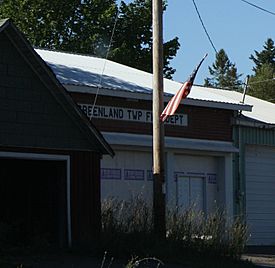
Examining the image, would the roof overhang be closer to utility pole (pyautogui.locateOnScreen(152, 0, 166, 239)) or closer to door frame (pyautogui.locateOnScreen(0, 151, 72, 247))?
door frame (pyautogui.locateOnScreen(0, 151, 72, 247))

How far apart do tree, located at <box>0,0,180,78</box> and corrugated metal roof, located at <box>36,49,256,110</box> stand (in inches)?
588

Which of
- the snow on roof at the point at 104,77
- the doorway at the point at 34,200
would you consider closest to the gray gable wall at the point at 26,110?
the doorway at the point at 34,200

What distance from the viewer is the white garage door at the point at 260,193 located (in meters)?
29.0

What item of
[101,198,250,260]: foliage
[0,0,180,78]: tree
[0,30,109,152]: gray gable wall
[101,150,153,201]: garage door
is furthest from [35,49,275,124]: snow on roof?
[0,0,180,78]: tree

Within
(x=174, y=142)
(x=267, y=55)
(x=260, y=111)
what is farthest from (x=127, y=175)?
(x=267, y=55)

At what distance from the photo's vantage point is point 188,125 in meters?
26.6

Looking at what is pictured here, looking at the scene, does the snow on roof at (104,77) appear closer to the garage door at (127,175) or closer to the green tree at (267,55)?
the garage door at (127,175)

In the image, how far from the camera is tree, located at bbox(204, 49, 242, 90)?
96406 millimetres

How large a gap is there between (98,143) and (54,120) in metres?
1.34

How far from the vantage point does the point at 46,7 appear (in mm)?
44812

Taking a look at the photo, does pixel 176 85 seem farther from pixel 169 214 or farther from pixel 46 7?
pixel 46 7

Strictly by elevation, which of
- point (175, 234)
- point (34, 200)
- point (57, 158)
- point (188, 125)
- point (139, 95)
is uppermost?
point (139, 95)

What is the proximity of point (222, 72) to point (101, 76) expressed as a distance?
2951 inches

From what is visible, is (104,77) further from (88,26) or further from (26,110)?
(88,26)
